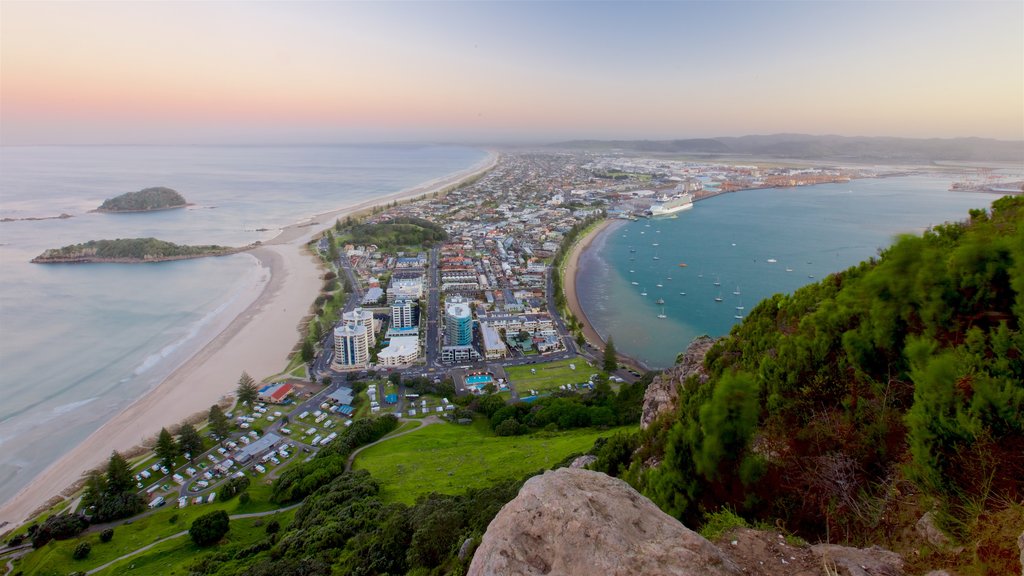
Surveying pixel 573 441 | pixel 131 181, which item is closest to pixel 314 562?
pixel 573 441

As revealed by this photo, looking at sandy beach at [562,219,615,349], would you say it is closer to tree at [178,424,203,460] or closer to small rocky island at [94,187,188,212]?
tree at [178,424,203,460]

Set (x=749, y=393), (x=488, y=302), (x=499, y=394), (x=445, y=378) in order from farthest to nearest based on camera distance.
A: (x=488, y=302) < (x=445, y=378) < (x=499, y=394) < (x=749, y=393)

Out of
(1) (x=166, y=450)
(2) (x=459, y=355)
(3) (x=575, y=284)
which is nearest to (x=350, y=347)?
(2) (x=459, y=355)

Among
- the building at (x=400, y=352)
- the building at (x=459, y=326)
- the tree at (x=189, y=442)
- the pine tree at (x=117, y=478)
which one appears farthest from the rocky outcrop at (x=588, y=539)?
the building at (x=459, y=326)

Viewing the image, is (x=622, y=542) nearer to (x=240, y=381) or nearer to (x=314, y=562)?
(x=314, y=562)

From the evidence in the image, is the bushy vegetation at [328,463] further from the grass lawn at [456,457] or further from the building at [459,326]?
the building at [459,326]
